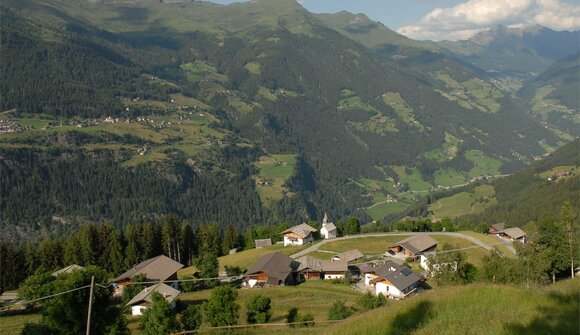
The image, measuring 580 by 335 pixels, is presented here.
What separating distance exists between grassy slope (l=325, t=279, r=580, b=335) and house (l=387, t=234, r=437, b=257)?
76.6m

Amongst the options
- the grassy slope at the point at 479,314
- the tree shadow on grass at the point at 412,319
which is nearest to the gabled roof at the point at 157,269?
the grassy slope at the point at 479,314

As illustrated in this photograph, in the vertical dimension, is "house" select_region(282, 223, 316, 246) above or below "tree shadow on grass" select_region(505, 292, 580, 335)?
below

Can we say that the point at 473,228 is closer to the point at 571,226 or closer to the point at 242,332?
the point at 571,226

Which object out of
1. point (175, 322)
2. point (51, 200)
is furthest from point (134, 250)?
point (51, 200)

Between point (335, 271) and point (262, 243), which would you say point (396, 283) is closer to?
point (335, 271)

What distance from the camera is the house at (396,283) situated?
70.0 meters

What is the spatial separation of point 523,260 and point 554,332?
4669cm

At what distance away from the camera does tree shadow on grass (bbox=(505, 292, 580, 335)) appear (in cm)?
1781

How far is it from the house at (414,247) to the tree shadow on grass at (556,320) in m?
78.6

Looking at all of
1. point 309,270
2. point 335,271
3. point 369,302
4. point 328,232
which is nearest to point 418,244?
point 335,271

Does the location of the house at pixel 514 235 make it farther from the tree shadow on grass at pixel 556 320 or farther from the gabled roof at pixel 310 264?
the tree shadow on grass at pixel 556 320

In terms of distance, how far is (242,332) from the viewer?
42.0 meters

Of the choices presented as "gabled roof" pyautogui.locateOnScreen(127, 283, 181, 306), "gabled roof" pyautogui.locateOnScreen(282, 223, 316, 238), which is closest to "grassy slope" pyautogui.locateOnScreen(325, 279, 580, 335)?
"gabled roof" pyautogui.locateOnScreen(127, 283, 181, 306)

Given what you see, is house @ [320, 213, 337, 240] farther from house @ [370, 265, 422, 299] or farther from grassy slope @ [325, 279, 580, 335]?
grassy slope @ [325, 279, 580, 335]
